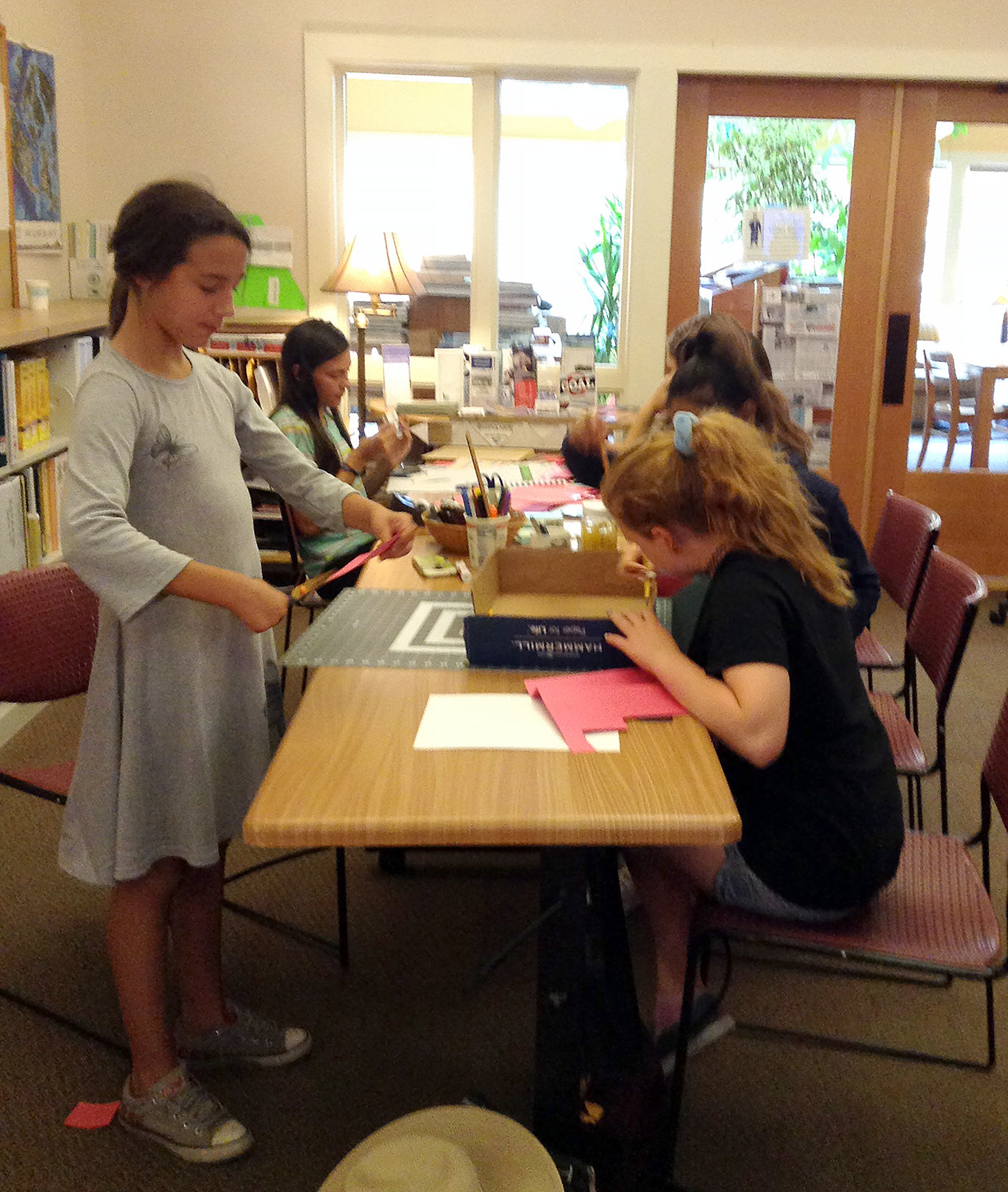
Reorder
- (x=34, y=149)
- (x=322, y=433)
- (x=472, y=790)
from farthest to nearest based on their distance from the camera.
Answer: (x=34, y=149) → (x=322, y=433) → (x=472, y=790)

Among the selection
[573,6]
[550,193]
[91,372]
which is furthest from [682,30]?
[91,372]

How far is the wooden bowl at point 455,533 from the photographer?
2.17 meters

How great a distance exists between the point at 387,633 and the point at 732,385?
914 mm

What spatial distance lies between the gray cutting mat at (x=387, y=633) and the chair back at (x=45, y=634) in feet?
1.54

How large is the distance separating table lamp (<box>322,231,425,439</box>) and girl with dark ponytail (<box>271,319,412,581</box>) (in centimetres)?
120

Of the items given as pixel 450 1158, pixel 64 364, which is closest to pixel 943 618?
pixel 450 1158

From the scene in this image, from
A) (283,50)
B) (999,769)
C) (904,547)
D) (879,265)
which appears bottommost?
(999,769)

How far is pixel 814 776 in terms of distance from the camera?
149cm

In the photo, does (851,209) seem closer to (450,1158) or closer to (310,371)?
(310,371)

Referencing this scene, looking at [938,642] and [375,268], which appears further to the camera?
[375,268]

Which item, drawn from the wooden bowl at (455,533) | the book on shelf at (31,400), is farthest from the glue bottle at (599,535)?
the book on shelf at (31,400)

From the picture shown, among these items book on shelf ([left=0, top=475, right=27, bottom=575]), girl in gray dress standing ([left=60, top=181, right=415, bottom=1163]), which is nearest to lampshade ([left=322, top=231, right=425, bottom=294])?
book on shelf ([left=0, top=475, right=27, bottom=575])

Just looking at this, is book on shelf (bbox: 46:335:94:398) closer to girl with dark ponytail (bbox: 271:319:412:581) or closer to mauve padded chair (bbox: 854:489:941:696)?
girl with dark ponytail (bbox: 271:319:412:581)

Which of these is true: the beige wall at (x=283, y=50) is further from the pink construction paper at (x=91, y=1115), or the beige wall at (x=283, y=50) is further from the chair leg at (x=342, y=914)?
the pink construction paper at (x=91, y=1115)
